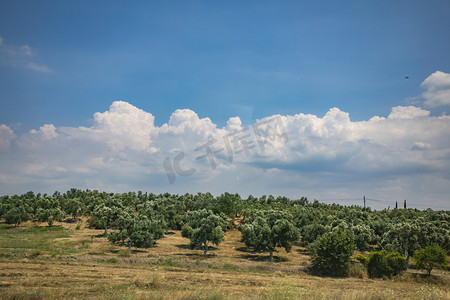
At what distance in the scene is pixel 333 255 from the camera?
43031 mm

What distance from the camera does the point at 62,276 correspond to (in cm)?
3097

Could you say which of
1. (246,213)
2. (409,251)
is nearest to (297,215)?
(246,213)

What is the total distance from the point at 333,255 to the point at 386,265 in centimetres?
811

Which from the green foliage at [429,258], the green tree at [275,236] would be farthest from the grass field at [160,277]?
the green tree at [275,236]

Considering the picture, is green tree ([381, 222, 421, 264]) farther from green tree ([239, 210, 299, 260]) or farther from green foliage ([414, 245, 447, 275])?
green tree ([239, 210, 299, 260])

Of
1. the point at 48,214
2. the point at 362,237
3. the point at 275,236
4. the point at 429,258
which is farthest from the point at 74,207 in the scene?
the point at 429,258

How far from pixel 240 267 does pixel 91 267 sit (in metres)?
22.1

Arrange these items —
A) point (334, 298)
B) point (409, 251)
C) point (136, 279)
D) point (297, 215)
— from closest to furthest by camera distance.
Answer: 1. point (334, 298)
2. point (136, 279)
3. point (409, 251)
4. point (297, 215)

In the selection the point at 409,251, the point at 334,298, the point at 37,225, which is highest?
the point at 334,298

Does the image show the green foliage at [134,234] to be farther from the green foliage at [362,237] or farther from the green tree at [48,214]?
the green tree at [48,214]

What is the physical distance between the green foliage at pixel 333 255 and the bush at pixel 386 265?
12.6 ft

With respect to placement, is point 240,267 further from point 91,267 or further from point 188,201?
point 188,201

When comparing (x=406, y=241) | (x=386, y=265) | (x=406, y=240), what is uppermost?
(x=406, y=240)

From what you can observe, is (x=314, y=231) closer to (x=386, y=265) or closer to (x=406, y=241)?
(x=406, y=241)
